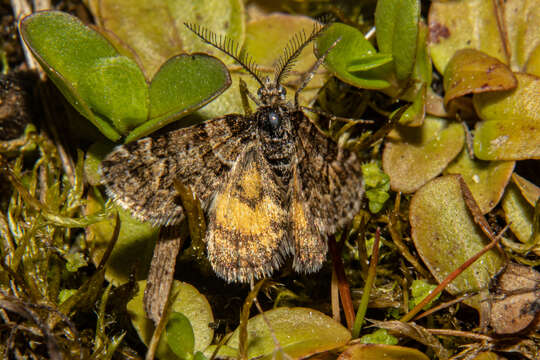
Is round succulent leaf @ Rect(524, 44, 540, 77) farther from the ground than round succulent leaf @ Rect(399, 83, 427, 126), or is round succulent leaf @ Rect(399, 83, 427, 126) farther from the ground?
round succulent leaf @ Rect(524, 44, 540, 77)

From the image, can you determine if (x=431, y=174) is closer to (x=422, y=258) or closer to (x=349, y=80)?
(x=422, y=258)

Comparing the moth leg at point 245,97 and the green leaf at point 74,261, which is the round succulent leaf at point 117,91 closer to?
the moth leg at point 245,97

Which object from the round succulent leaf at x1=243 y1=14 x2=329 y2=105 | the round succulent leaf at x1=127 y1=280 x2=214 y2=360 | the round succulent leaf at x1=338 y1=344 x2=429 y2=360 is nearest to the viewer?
the round succulent leaf at x1=338 y1=344 x2=429 y2=360

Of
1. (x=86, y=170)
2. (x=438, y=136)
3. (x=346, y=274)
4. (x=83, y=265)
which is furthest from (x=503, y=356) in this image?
(x=86, y=170)

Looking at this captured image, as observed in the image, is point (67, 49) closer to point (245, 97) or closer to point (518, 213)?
point (245, 97)

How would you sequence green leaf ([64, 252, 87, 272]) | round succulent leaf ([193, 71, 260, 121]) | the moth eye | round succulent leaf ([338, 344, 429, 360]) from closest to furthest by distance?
round succulent leaf ([338, 344, 429, 360]) < the moth eye < green leaf ([64, 252, 87, 272]) < round succulent leaf ([193, 71, 260, 121])

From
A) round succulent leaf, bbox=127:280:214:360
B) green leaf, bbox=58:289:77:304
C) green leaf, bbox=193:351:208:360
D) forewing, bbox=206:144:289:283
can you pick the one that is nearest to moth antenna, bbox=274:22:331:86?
forewing, bbox=206:144:289:283

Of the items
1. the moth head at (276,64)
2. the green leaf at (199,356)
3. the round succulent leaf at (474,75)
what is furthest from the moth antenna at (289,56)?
the green leaf at (199,356)

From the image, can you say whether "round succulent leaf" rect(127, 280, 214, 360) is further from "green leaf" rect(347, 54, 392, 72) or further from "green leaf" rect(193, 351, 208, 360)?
"green leaf" rect(347, 54, 392, 72)
